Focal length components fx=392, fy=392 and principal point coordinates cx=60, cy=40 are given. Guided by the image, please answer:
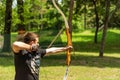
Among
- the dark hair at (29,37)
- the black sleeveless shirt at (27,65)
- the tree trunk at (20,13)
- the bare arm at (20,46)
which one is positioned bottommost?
the tree trunk at (20,13)

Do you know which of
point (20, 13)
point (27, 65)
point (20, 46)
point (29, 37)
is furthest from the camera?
point (20, 13)

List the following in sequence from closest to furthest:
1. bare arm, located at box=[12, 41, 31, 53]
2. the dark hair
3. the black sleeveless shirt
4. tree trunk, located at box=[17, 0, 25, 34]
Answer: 1. bare arm, located at box=[12, 41, 31, 53]
2. the dark hair
3. the black sleeveless shirt
4. tree trunk, located at box=[17, 0, 25, 34]

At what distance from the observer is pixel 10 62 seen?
59.0 feet

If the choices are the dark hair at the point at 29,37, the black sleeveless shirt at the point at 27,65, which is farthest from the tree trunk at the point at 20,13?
the dark hair at the point at 29,37

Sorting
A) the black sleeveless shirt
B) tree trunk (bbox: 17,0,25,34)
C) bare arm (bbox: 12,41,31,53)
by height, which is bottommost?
tree trunk (bbox: 17,0,25,34)

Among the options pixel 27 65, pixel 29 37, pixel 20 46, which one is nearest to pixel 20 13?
pixel 27 65

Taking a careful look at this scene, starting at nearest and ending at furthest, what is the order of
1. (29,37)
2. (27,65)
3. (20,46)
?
(20,46) → (29,37) → (27,65)

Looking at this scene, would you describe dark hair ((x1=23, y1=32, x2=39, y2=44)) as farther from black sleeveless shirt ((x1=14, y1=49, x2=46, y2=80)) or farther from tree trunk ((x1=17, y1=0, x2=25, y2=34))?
tree trunk ((x1=17, y1=0, x2=25, y2=34))

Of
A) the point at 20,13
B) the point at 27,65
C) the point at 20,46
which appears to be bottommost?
the point at 20,13

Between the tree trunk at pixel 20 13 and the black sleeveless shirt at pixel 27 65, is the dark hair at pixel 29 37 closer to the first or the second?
the black sleeveless shirt at pixel 27 65

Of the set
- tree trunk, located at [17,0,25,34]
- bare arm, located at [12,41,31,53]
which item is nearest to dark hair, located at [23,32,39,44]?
bare arm, located at [12,41,31,53]

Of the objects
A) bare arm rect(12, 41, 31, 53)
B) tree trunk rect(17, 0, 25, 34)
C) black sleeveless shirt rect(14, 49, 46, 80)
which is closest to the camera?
bare arm rect(12, 41, 31, 53)

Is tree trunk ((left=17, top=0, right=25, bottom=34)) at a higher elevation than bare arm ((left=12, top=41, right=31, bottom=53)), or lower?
lower

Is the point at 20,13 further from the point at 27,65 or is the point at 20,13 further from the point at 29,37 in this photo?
the point at 29,37
